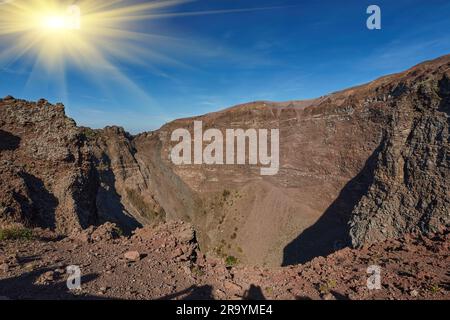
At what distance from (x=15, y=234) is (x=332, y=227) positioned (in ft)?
113

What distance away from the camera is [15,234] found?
9117mm

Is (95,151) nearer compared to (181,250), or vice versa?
(181,250)

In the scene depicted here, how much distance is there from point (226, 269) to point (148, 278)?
7.66ft

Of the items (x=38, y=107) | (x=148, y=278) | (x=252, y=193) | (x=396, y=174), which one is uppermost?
(x=38, y=107)

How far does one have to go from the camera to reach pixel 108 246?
9273mm

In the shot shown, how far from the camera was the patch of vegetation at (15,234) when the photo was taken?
29.1ft

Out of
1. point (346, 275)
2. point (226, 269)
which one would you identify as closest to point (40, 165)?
point (226, 269)

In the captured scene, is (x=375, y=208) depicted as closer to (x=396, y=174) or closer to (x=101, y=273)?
(x=396, y=174)

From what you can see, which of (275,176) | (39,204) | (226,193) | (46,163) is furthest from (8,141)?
(275,176)
